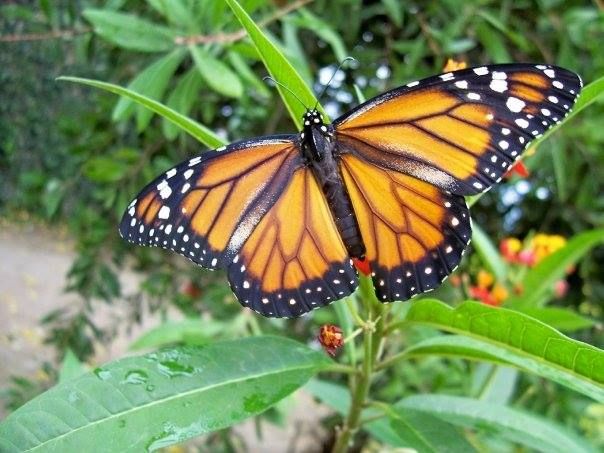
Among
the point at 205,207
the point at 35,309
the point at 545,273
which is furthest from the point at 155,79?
the point at 35,309

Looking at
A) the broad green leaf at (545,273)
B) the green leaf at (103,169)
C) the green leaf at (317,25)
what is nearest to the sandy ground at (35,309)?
the green leaf at (103,169)

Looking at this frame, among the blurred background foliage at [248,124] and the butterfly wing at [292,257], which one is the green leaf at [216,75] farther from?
the butterfly wing at [292,257]

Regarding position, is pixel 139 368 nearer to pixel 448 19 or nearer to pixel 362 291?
→ pixel 362 291

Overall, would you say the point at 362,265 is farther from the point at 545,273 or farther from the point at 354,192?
the point at 545,273

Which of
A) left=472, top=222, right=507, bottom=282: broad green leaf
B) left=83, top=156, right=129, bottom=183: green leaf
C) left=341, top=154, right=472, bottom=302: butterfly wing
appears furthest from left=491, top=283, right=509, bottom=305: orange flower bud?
left=83, top=156, right=129, bottom=183: green leaf

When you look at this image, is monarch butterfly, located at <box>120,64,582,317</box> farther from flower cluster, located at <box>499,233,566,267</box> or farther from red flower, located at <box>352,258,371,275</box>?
flower cluster, located at <box>499,233,566,267</box>

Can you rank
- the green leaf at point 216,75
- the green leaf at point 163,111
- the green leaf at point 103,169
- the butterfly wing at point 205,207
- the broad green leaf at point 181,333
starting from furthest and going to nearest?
the green leaf at point 103,169 < the broad green leaf at point 181,333 < the green leaf at point 216,75 < the butterfly wing at point 205,207 < the green leaf at point 163,111

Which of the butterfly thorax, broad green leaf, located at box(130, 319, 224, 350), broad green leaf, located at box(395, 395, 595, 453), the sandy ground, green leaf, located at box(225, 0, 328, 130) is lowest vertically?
the sandy ground
